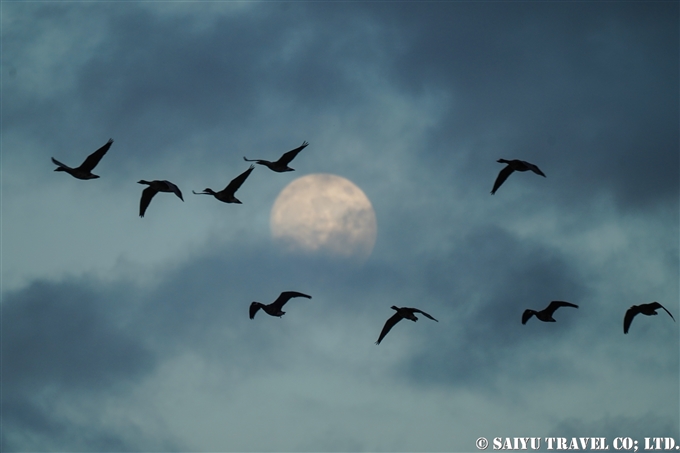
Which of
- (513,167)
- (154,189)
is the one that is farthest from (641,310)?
(154,189)

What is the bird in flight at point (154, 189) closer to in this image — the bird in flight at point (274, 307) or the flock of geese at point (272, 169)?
the flock of geese at point (272, 169)

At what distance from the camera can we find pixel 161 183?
3588 cm

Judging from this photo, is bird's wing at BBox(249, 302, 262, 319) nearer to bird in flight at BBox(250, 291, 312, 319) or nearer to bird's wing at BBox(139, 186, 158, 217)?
bird in flight at BBox(250, 291, 312, 319)

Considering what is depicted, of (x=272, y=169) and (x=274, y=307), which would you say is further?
(x=274, y=307)

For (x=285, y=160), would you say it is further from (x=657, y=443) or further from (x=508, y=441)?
Result: (x=657, y=443)

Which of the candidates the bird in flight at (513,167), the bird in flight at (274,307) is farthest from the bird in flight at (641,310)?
the bird in flight at (274,307)

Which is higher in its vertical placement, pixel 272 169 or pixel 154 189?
pixel 272 169

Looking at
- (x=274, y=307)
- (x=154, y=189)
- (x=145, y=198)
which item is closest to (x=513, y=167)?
(x=274, y=307)

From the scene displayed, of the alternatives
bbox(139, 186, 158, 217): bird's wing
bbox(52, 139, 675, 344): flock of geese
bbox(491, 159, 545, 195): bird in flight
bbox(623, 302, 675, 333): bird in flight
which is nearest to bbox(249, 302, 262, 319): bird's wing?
bbox(52, 139, 675, 344): flock of geese

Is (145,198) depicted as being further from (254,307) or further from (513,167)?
(513,167)

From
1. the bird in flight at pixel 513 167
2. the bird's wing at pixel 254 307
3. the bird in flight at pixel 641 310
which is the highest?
the bird in flight at pixel 513 167

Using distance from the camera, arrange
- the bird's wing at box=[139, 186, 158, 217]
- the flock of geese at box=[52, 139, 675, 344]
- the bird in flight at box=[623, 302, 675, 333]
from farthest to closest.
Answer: the bird in flight at box=[623, 302, 675, 333]
the bird's wing at box=[139, 186, 158, 217]
the flock of geese at box=[52, 139, 675, 344]

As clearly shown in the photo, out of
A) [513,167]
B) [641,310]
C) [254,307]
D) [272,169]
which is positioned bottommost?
[254,307]

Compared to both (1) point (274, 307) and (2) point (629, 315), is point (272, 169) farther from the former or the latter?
(2) point (629, 315)
